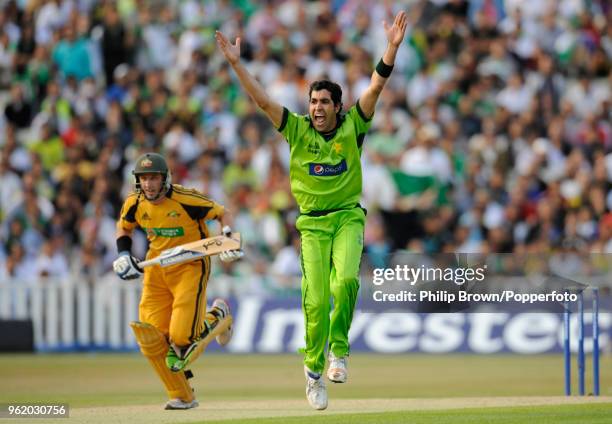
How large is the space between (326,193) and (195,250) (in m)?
1.50

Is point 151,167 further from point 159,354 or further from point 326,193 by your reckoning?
point 326,193

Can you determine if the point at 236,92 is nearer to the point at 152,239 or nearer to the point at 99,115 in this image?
the point at 99,115

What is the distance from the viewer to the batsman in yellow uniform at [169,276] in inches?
513

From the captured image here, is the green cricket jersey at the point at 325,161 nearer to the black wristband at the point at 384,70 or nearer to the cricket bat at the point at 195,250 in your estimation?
the black wristband at the point at 384,70

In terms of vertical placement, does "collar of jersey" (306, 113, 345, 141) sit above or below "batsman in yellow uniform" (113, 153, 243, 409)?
above

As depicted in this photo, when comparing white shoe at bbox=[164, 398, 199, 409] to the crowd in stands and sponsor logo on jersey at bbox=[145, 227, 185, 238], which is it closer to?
sponsor logo on jersey at bbox=[145, 227, 185, 238]

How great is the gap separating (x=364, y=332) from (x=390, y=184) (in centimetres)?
235

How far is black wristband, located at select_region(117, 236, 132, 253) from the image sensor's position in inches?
518

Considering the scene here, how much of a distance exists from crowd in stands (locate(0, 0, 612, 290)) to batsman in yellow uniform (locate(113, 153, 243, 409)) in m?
7.71

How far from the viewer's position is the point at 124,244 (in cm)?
1322

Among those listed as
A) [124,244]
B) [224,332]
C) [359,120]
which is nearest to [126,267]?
[124,244]

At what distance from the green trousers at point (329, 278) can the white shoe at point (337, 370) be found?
0.18 ft

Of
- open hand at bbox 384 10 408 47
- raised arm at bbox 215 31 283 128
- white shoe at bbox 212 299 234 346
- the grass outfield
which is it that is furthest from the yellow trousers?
open hand at bbox 384 10 408 47

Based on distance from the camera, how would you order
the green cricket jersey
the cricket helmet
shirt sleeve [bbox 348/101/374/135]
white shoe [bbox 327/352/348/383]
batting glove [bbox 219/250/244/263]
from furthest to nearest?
the cricket helmet
batting glove [bbox 219/250/244/263]
shirt sleeve [bbox 348/101/374/135]
the green cricket jersey
white shoe [bbox 327/352/348/383]
